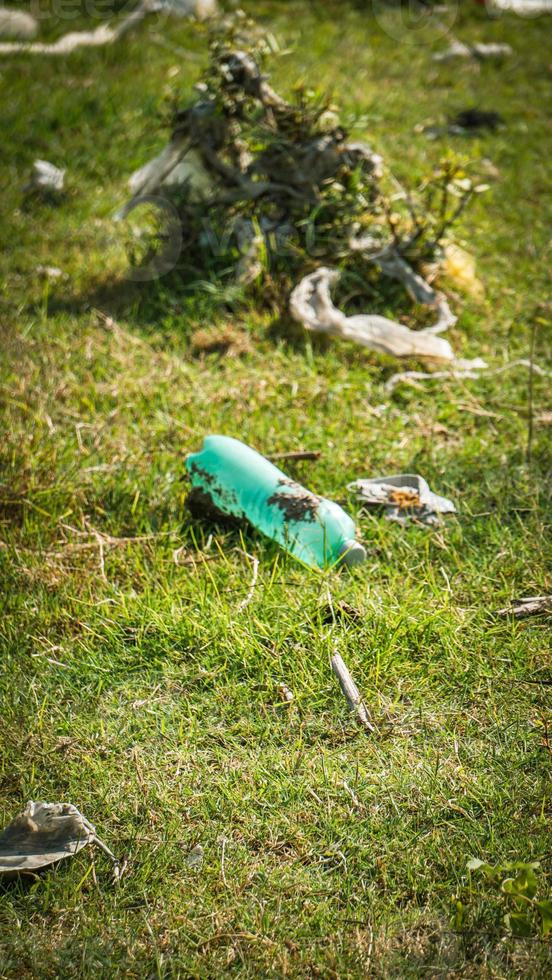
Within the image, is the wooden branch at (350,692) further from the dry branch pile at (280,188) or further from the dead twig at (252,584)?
the dry branch pile at (280,188)

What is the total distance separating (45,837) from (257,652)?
2.22 feet

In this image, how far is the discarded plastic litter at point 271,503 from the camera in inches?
95.0

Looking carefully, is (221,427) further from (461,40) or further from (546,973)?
(461,40)

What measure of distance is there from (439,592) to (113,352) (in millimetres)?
1861

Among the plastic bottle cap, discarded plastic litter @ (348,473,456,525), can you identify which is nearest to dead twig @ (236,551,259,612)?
the plastic bottle cap

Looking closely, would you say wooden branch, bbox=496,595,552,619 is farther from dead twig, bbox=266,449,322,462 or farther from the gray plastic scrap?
the gray plastic scrap

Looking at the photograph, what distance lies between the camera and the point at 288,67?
6074 mm

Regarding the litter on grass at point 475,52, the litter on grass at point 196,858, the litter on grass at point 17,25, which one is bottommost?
the litter on grass at point 475,52

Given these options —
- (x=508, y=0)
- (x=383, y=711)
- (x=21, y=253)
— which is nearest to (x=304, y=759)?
(x=383, y=711)

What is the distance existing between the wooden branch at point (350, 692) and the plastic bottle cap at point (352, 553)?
351 mm

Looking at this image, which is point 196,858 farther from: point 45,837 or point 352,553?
point 352,553

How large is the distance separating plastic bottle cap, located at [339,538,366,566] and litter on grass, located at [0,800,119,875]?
3.23ft

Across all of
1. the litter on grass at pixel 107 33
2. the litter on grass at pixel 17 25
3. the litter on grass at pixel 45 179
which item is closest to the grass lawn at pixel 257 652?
the litter on grass at pixel 45 179

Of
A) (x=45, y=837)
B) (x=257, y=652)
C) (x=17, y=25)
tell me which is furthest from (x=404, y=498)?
(x=17, y=25)
